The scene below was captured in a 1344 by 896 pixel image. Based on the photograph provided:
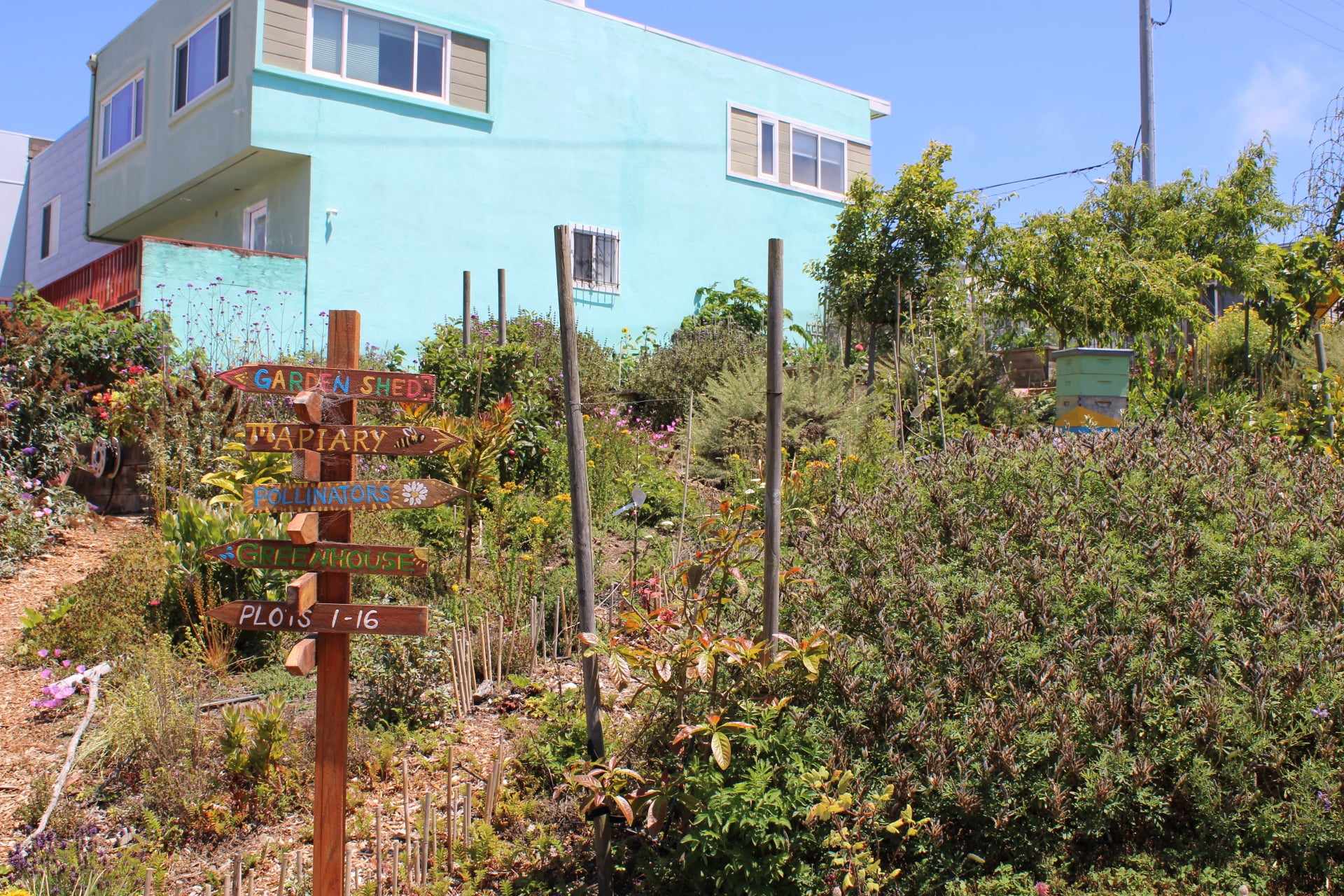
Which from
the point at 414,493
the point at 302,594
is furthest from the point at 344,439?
the point at 302,594

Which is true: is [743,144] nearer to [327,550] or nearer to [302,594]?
[327,550]

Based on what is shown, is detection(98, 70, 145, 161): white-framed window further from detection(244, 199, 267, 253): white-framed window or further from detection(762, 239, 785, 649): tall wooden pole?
detection(762, 239, 785, 649): tall wooden pole

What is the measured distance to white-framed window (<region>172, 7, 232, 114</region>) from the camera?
14.5m

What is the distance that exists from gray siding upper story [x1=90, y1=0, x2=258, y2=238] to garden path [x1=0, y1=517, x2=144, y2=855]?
6902 mm

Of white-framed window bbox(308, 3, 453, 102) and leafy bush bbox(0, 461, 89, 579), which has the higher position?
white-framed window bbox(308, 3, 453, 102)

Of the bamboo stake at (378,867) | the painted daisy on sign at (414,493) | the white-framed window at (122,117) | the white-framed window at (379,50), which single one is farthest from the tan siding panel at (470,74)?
the bamboo stake at (378,867)

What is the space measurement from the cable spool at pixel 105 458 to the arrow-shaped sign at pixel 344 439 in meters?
6.03

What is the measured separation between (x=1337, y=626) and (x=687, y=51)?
15.6 metres

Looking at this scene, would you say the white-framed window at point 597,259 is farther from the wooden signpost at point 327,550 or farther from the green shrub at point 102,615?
the wooden signpost at point 327,550

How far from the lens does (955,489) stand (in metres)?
5.19

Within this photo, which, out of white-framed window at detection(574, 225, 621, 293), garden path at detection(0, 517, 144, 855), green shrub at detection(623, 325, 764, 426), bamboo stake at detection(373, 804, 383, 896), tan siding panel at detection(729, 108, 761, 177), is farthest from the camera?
tan siding panel at detection(729, 108, 761, 177)

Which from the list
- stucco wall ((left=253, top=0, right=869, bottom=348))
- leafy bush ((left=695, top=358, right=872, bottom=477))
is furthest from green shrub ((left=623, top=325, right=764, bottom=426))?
stucco wall ((left=253, top=0, right=869, bottom=348))

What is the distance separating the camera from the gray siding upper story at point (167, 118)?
13.9 meters

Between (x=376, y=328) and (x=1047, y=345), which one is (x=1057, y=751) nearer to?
(x=1047, y=345)
